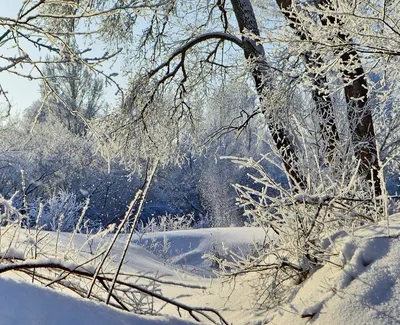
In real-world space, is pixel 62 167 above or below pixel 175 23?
below

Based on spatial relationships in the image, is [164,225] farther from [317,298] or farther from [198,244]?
[317,298]

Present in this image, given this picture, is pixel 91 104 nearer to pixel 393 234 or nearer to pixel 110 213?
pixel 110 213

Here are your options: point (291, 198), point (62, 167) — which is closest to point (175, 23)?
point (291, 198)

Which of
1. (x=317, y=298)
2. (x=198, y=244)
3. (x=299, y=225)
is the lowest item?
(x=198, y=244)

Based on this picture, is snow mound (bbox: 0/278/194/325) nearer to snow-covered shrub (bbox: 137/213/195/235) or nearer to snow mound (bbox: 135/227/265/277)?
snow mound (bbox: 135/227/265/277)

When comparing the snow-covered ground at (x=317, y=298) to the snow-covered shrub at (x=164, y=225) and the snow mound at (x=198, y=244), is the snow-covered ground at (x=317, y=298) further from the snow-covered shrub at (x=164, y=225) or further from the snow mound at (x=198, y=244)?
the snow-covered shrub at (x=164, y=225)

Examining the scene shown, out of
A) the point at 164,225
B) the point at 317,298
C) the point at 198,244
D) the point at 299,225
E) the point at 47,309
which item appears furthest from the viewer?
the point at 164,225

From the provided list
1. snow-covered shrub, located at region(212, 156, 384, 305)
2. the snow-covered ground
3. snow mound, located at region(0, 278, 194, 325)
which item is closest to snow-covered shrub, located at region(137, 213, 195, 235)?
snow-covered shrub, located at region(212, 156, 384, 305)

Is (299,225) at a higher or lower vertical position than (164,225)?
higher

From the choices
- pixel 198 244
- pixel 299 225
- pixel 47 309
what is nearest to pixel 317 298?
pixel 299 225

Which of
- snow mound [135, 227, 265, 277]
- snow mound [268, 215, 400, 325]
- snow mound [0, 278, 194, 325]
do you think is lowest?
snow mound [135, 227, 265, 277]

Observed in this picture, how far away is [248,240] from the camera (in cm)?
740

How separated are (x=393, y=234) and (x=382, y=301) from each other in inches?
16.5

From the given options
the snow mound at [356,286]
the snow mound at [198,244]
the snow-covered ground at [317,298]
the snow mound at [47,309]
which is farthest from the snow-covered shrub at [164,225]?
the snow mound at [47,309]
